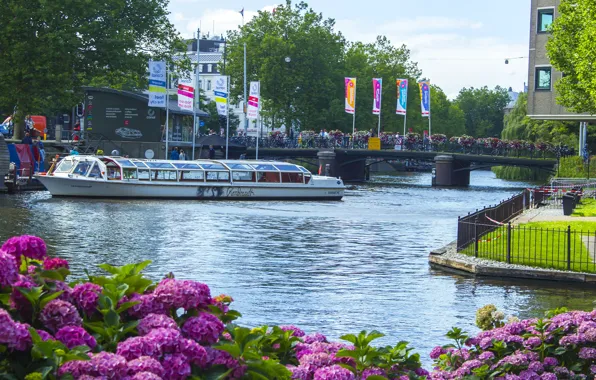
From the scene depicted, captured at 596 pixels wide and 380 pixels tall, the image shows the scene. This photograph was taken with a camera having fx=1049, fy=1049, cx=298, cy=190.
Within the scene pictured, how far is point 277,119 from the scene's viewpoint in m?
Result: 117

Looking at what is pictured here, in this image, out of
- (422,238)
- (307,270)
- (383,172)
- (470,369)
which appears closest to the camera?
(470,369)

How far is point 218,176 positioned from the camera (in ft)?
189

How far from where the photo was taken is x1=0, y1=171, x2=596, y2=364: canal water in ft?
61.7

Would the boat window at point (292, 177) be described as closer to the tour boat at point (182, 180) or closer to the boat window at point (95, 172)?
the tour boat at point (182, 180)

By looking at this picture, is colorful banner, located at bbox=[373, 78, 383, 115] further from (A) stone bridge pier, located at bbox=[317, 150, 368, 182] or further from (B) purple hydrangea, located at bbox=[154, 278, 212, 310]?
(B) purple hydrangea, located at bbox=[154, 278, 212, 310]

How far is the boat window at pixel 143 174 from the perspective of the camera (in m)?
54.4

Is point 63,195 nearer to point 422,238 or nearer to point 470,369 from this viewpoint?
point 422,238

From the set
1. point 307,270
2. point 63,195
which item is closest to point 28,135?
Answer: point 63,195

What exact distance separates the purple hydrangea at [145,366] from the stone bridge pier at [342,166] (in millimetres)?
79635

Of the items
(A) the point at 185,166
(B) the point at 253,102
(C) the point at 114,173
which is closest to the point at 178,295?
(C) the point at 114,173

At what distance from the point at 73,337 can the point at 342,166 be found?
8879cm

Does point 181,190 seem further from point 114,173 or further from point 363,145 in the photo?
point 363,145

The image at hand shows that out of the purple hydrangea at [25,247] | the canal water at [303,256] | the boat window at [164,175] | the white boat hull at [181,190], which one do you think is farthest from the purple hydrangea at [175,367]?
the boat window at [164,175]

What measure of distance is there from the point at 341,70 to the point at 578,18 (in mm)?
68477
